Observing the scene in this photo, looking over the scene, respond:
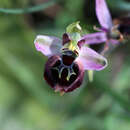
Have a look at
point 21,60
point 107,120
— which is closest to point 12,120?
point 21,60

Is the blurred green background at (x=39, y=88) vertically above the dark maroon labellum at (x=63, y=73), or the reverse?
the blurred green background at (x=39, y=88)

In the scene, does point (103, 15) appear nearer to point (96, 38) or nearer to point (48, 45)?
point (96, 38)

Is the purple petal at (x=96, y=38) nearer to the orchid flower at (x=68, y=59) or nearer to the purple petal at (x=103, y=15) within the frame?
the purple petal at (x=103, y=15)

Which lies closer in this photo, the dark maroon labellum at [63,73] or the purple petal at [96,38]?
the dark maroon labellum at [63,73]

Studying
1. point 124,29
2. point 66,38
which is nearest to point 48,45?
point 66,38

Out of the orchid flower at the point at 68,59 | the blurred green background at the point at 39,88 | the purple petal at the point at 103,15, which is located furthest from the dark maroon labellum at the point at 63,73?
the blurred green background at the point at 39,88

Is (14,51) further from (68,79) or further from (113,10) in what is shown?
(68,79)

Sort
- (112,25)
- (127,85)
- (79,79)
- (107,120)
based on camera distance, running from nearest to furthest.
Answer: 1. (79,79)
2. (112,25)
3. (107,120)
4. (127,85)
